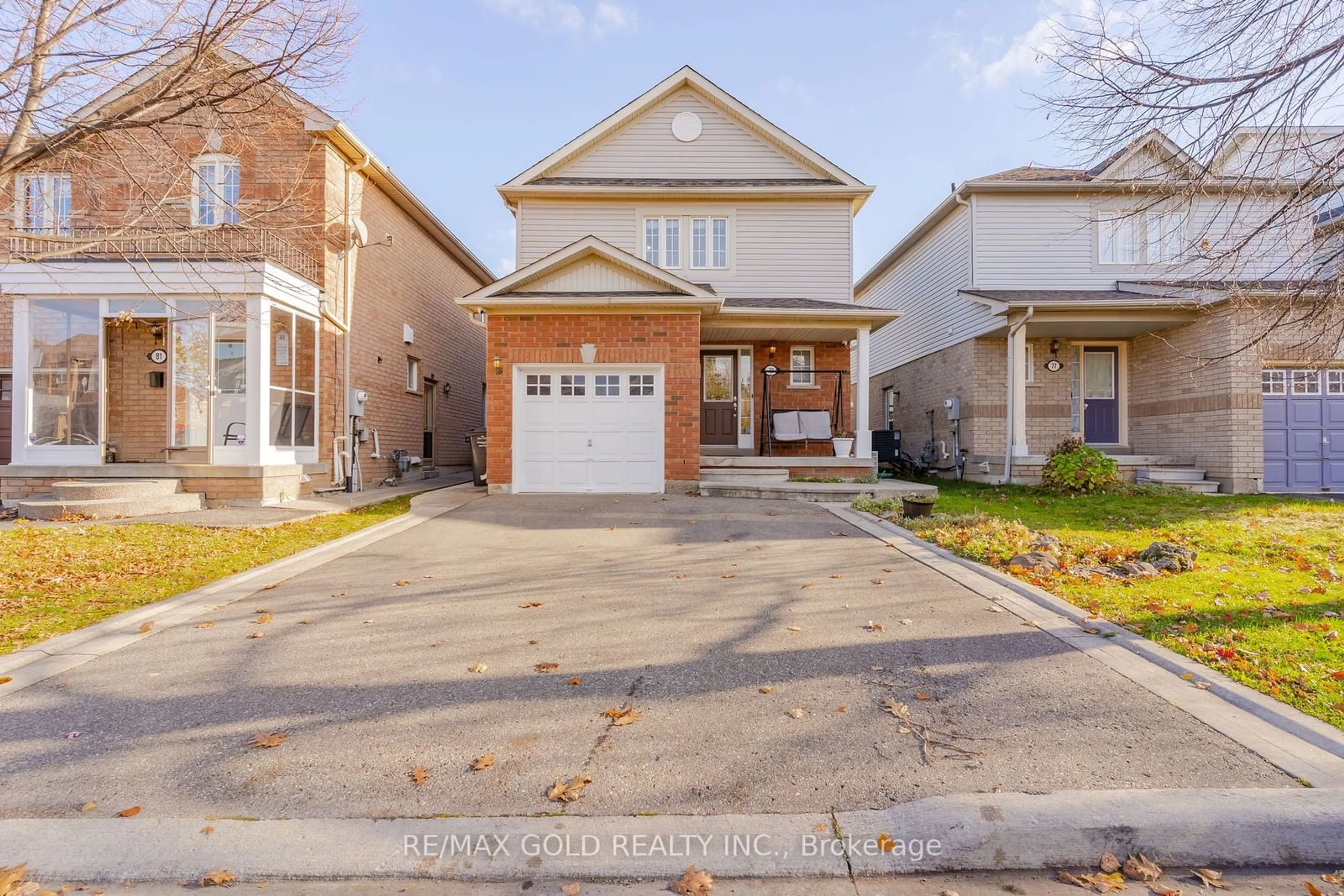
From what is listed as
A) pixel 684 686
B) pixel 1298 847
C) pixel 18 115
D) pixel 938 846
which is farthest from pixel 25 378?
pixel 1298 847

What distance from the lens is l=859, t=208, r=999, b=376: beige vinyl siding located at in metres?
15.8

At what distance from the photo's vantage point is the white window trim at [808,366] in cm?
1548

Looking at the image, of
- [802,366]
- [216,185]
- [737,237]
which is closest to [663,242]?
[737,237]

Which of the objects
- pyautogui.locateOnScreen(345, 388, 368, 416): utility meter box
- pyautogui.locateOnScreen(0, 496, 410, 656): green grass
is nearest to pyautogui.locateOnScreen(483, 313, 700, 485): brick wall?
pyautogui.locateOnScreen(0, 496, 410, 656): green grass

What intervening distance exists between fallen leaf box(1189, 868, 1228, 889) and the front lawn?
58.8 inches

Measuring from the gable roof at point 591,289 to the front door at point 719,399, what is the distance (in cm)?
336

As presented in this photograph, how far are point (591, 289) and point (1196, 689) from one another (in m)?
10.5

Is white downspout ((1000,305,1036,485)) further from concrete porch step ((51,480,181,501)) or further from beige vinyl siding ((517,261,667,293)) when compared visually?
concrete porch step ((51,480,181,501))

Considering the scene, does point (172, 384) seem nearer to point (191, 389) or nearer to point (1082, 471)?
point (191, 389)

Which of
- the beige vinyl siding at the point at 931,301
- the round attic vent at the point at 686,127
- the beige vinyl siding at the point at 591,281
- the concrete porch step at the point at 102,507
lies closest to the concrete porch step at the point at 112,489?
the concrete porch step at the point at 102,507

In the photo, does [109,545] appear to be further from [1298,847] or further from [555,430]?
[1298,847]

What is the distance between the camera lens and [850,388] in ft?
55.6

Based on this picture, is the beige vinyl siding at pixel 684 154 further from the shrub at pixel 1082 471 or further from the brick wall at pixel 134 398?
the brick wall at pixel 134 398

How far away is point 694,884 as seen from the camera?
2232 mm
